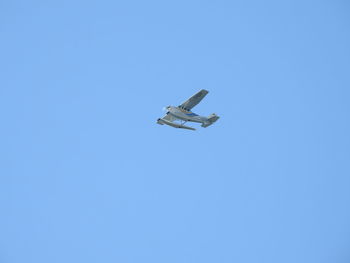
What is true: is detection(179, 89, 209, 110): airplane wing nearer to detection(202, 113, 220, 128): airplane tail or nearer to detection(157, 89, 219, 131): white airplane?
detection(157, 89, 219, 131): white airplane

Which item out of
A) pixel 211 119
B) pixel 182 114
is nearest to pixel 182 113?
pixel 182 114

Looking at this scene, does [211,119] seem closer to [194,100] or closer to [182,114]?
[182,114]

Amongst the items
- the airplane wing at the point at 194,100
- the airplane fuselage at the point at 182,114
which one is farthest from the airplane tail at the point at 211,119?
the airplane wing at the point at 194,100

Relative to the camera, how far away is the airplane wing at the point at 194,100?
59.1m

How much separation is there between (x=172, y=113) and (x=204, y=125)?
4.70 m

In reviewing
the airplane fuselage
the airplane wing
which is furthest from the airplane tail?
the airplane wing

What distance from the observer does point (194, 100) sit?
5988 cm

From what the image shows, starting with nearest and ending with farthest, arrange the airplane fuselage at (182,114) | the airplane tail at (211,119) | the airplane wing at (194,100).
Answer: the airplane wing at (194,100) < the airplane fuselage at (182,114) < the airplane tail at (211,119)

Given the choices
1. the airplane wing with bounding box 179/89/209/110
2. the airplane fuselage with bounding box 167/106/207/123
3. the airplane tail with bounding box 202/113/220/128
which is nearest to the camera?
the airplane wing with bounding box 179/89/209/110

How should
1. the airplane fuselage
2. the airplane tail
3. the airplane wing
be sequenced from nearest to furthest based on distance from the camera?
the airplane wing → the airplane fuselage → the airplane tail

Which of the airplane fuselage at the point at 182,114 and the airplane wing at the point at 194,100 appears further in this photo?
the airplane fuselage at the point at 182,114

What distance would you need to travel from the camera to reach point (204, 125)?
63469mm

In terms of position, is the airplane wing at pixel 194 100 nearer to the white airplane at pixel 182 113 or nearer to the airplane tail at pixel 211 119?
the white airplane at pixel 182 113

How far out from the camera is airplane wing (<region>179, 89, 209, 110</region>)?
194ft
